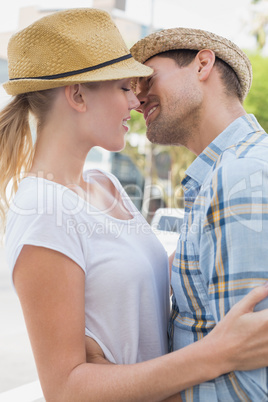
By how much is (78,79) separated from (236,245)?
26.7 inches

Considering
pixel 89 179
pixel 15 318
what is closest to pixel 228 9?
pixel 15 318

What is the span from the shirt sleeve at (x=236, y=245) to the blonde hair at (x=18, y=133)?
648 millimetres

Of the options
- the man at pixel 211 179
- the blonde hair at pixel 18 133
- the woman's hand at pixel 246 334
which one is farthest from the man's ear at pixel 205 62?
the woman's hand at pixel 246 334

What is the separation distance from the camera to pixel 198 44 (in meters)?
1.79

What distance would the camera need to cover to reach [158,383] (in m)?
1.22

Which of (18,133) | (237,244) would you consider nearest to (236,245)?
(237,244)

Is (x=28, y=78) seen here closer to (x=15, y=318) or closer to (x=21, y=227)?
(x=21, y=227)

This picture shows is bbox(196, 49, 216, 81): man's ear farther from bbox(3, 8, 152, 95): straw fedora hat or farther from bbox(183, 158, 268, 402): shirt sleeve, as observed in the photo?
bbox(183, 158, 268, 402): shirt sleeve

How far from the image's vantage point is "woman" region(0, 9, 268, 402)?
123 cm

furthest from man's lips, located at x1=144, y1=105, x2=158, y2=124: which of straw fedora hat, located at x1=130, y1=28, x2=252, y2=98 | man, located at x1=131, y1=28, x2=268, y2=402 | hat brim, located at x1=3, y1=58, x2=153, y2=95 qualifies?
hat brim, located at x1=3, y1=58, x2=153, y2=95

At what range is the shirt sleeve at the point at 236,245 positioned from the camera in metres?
1.18

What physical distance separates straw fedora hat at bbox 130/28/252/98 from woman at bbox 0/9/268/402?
287mm

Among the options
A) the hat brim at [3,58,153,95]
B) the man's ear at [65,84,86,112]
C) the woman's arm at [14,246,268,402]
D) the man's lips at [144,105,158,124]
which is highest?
the hat brim at [3,58,153,95]

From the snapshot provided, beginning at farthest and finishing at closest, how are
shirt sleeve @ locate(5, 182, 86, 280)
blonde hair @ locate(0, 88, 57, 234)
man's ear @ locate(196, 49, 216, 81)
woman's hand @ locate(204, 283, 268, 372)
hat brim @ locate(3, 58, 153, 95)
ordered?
1. man's ear @ locate(196, 49, 216, 81)
2. blonde hair @ locate(0, 88, 57, 234)
3. hat brim @ locate(3, 58, 153, 95)
4. shirt sleeve @ locate(5, 182, 86, 280)
5. woman's hand @ locate(204, 283, 268, 372)
